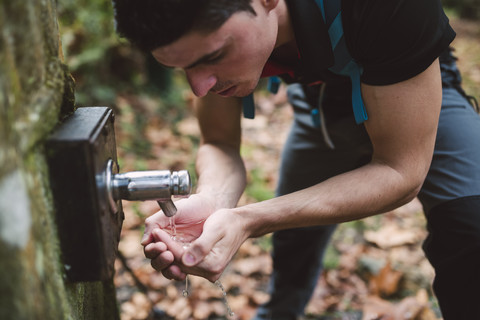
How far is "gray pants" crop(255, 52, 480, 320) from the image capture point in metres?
1.51

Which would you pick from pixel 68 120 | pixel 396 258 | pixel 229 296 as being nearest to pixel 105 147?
pixel 68 120

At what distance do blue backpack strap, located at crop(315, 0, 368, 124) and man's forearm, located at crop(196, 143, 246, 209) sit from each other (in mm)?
545

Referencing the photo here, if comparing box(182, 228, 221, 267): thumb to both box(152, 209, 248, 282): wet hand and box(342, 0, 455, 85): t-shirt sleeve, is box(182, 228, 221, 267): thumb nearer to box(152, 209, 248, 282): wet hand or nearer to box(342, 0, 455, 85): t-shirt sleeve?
box(152, 209, 248, 282): wet hand

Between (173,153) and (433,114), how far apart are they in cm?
266

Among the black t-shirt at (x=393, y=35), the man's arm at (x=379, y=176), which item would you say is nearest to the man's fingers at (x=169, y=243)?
the man's arm at (x=379, y=176)

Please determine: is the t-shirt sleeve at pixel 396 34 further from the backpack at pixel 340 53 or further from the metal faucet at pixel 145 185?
the metal faucet at pixel 145 185

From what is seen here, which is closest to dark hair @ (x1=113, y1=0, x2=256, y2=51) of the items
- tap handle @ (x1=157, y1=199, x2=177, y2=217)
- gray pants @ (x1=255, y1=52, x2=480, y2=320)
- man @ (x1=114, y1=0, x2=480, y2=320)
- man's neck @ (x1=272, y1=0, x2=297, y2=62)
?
man @ (x1=114, y1=0, x2=480, y2=320)

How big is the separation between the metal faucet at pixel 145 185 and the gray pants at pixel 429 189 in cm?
88

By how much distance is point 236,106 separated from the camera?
1.90 m

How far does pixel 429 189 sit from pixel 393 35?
60cm

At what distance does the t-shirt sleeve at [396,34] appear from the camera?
4.25ft

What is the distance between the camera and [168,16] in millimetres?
1105

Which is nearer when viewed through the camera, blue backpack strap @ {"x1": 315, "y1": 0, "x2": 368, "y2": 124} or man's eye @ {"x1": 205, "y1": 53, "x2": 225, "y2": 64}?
man's eye @ {"x1": 205, "y1": 53, "x2": 225, "y2": 64}

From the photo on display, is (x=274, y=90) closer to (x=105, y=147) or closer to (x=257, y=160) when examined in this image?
(x=105, y=147)
